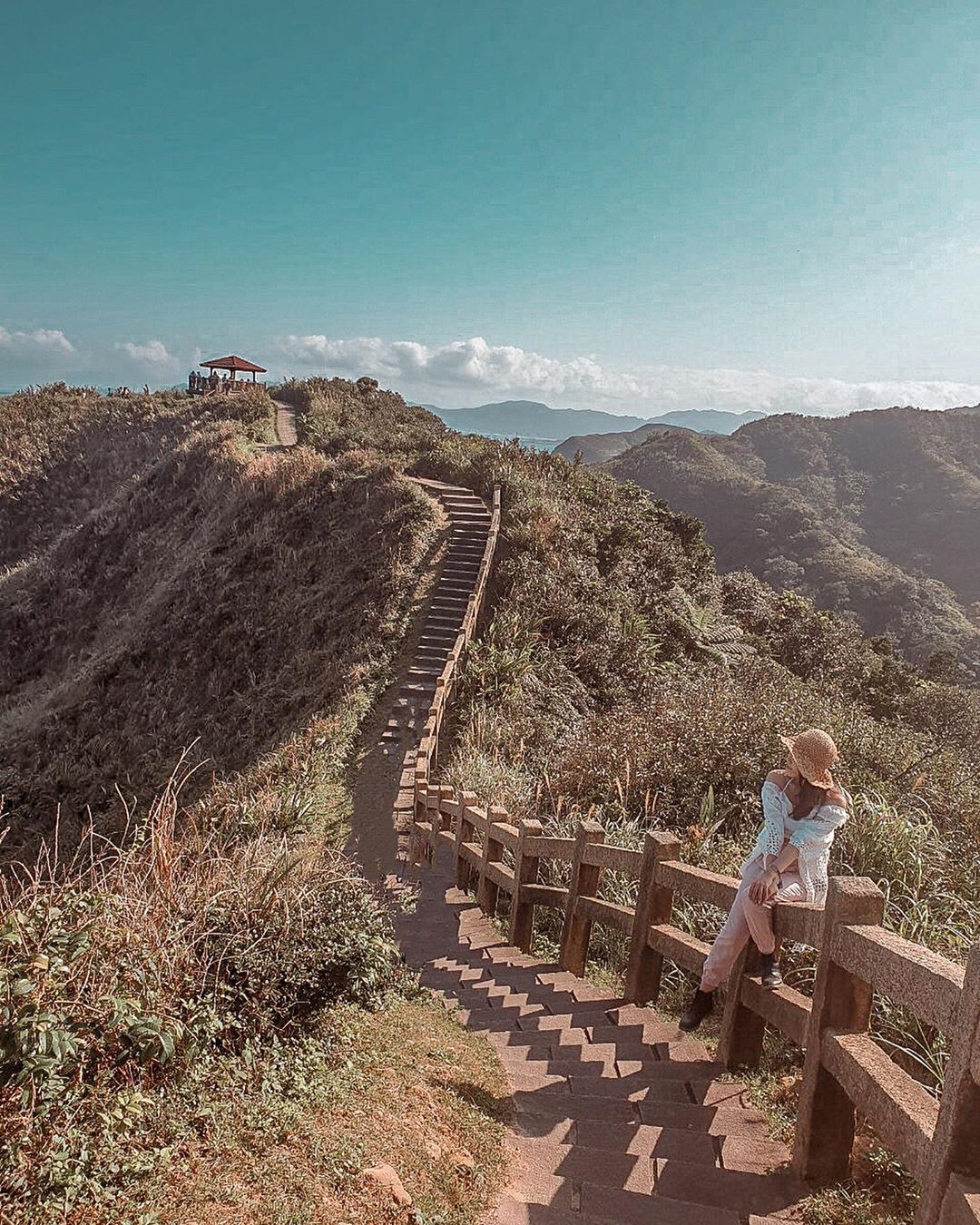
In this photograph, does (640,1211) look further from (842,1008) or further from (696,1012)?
(696,1012)

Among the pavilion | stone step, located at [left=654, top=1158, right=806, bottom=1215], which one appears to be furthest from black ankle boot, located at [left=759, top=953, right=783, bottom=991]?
the pavilion

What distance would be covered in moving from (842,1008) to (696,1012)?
1620 mm

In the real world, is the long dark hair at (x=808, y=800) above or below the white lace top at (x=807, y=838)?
above

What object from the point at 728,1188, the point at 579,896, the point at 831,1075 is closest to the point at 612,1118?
the point at 728,1188

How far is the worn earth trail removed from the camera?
2.80 m

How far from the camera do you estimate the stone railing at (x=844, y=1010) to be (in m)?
2.08

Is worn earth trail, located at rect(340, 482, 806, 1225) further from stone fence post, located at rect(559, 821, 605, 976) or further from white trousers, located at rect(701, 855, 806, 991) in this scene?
white trousers, located at rect(701, 855, 806, 991)

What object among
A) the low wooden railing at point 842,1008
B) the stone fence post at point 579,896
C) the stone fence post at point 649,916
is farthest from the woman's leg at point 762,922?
the stone fence post at point 579,896

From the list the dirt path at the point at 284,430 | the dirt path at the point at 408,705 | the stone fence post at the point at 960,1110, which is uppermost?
the dirt path at the point at 284,430

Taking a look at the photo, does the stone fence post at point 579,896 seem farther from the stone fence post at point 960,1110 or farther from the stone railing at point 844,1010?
the stone fence post at point 960,1110

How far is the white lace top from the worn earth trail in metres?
1.05

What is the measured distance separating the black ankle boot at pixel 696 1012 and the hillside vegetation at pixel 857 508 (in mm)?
27662

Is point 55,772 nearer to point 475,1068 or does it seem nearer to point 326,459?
point 326,459

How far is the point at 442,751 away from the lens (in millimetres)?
12391
